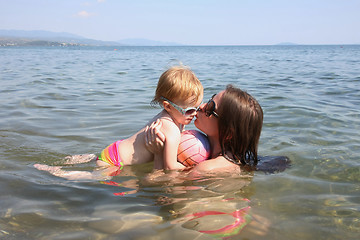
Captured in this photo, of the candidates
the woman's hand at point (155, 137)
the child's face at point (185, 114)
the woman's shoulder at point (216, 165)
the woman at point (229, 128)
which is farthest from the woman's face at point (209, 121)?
the woman's hand at point (155, 137)

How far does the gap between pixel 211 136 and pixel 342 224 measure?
170 cm

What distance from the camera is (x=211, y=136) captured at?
3.90 m

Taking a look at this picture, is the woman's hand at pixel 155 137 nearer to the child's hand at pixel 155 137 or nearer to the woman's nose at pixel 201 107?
the child's hand at pixel 155 137

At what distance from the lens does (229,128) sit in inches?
141

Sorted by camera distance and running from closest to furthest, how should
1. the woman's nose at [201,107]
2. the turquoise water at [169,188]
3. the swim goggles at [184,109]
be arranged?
the turquoise water at [169,188] → the swim goggles at [184,109] → the woman's nose at [201,107]

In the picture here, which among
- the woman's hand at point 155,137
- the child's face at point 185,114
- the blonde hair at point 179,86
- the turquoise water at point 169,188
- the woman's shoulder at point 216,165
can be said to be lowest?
the turquoise water at point 169,188

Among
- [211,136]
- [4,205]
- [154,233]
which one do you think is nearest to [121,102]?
[211,136]

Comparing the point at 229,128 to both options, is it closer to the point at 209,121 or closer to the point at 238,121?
the point at 238,121

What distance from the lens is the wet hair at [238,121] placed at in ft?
11.6

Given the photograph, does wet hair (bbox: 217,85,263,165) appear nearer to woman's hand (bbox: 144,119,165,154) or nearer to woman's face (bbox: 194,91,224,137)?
woman's face (bbox: 194,91,224,137)

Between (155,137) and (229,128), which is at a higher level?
(229,128)

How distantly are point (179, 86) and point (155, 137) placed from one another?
0.62m

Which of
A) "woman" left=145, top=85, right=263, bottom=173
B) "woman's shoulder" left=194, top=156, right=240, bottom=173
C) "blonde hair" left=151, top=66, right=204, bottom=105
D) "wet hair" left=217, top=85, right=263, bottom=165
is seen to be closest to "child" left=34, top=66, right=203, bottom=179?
"blonde hair" left=151, top=66, right=204, bottom=105

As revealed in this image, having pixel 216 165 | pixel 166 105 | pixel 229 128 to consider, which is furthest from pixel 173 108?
pixel 216 165
